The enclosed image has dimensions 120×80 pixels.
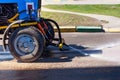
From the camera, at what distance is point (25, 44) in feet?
30.1

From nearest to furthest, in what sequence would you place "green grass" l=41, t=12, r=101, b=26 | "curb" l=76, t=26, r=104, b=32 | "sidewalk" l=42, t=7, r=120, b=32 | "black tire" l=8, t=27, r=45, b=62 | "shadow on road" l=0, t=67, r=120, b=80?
"shadow on road" l=0, t=67, r=120, b=80 < "black tire" l=8, t=27, r=45, b=62 < "curb" l=76, t=26, r=104, b=32 < "sidewalk" l=42, t=7, r=120, b=32 < "green grass" l=41, t=12, r=101, b=26

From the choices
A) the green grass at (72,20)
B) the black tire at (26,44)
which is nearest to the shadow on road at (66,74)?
the black tire at (26,44)

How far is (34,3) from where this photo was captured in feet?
30.9

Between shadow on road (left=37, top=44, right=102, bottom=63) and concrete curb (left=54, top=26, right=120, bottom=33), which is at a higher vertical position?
shadow on road (left=37, top=44, right=102, bottom=63)

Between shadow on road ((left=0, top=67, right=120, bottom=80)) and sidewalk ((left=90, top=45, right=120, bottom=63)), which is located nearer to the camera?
shadow on road ((left=0, top=67, right=120, bottom=80))

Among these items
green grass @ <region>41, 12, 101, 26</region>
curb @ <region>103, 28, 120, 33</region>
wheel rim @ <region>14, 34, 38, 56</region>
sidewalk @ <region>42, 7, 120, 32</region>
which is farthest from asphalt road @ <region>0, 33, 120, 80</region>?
green grass @ <region>41, 12, 101, 26</region>

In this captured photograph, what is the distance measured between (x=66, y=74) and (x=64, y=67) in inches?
21.9

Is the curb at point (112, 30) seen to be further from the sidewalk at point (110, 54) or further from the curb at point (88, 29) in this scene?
the sidewalk at point (110, 54)

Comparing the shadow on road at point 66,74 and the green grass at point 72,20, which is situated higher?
the shadow on road at point 66,74

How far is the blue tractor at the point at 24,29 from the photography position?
9.09 metres

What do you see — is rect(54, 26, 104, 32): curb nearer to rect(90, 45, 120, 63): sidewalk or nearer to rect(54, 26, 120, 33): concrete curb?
rect(54, 26, 120, 33): concrete curb

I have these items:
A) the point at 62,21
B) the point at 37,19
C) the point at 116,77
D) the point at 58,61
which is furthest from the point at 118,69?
the point at 62,21

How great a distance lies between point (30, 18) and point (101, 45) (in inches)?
97.4

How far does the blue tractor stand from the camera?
358 inches
